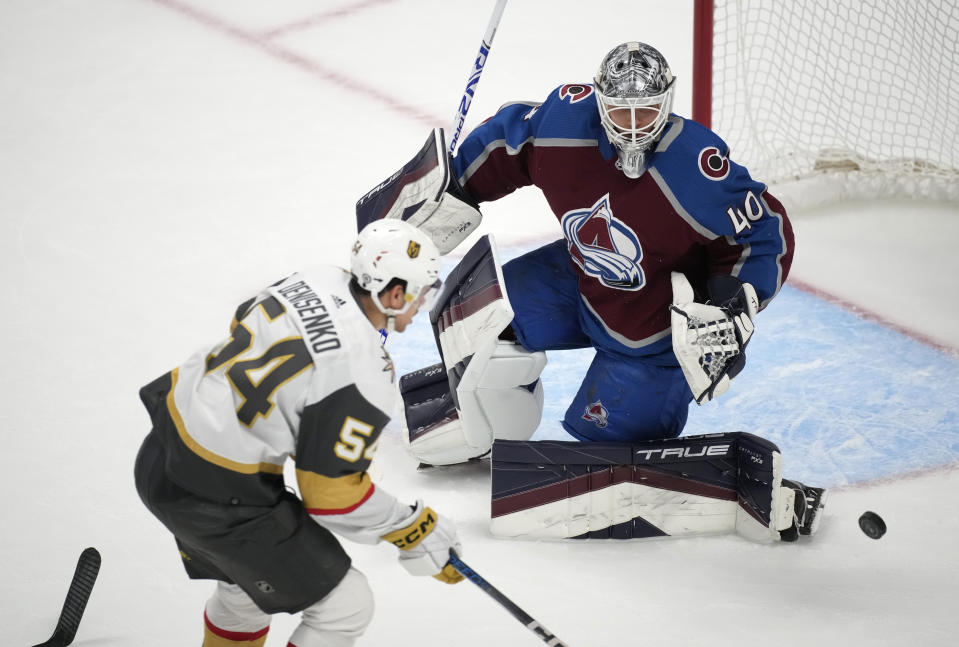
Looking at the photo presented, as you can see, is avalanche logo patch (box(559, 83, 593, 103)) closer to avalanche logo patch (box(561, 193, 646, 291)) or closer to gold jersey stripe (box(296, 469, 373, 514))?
avalanche logo patch (box(561, 193, 646, 291))

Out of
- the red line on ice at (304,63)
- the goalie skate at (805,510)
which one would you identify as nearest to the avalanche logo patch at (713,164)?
the goalie skate at (805,510)

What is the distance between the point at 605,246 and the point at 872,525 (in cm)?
94

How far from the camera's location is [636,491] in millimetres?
3100

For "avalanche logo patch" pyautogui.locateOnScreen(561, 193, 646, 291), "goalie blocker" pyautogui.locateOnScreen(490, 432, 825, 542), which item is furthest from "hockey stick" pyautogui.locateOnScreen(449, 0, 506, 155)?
"goalie blocker" pyautogui.locateOnScreen(490, 432, 825, 542)

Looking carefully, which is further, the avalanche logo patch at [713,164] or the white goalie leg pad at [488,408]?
the white goalie leg pad at [488,408]

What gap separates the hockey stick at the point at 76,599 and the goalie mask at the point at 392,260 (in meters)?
1.03

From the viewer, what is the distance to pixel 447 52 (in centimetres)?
619

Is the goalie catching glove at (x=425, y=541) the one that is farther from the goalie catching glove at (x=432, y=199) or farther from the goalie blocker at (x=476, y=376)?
the goalie catching glove at (x=432, y=199)

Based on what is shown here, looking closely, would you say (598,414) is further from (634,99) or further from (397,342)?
(397,342)

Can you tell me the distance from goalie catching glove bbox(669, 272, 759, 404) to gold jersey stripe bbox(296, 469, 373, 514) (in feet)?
3.24

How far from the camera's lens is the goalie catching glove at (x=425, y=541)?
2299mm

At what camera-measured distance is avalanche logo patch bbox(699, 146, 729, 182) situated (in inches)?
113

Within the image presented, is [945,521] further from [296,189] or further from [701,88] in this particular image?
[296,189]

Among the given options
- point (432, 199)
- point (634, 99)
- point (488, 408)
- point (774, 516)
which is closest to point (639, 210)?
point (634, 99)
